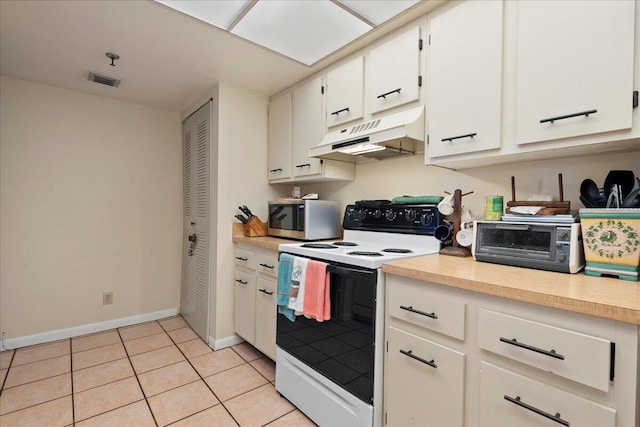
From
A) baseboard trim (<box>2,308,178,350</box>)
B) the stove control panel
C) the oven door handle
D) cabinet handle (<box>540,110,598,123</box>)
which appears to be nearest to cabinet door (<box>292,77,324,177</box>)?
the stove control panel

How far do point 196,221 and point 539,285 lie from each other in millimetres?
2747

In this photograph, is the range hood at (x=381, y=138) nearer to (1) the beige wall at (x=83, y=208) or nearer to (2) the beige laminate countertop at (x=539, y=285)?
(2) the beige laminate countertop at (x=539, y=285)

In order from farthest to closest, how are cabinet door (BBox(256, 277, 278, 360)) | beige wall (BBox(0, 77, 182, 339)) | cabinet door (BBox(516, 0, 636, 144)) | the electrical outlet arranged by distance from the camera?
the electrical outlet → beige wall (BBox(0, 77, 182, 339)) → cabinet door (BBox(256, 277, 278, 360)) → cabinet door (BBox(516, 0, 636, 144))

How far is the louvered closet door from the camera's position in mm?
2713

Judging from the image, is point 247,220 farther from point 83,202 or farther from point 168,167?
point 83,202

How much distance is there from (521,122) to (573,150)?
0.78ft

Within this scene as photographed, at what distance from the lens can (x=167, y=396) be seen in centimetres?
189

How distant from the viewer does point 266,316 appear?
219 cm

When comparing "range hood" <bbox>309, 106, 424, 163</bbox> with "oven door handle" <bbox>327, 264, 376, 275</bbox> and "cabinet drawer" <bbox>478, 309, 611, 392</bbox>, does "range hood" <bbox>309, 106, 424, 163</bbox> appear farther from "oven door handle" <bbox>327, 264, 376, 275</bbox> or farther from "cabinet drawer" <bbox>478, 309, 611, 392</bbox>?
"cabinet drawer" <bbox>478, 309, 611, 392</bbox>

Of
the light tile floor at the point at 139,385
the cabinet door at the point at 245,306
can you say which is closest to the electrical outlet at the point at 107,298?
the light tile floor at the point at 139,385

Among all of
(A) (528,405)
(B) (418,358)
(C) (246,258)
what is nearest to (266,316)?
(C) (246,258)

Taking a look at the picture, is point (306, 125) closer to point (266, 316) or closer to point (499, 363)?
point (266, 316)

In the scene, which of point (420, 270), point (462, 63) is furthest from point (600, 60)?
point (420, 270)

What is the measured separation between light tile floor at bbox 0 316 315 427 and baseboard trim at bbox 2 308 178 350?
2.6 inches
